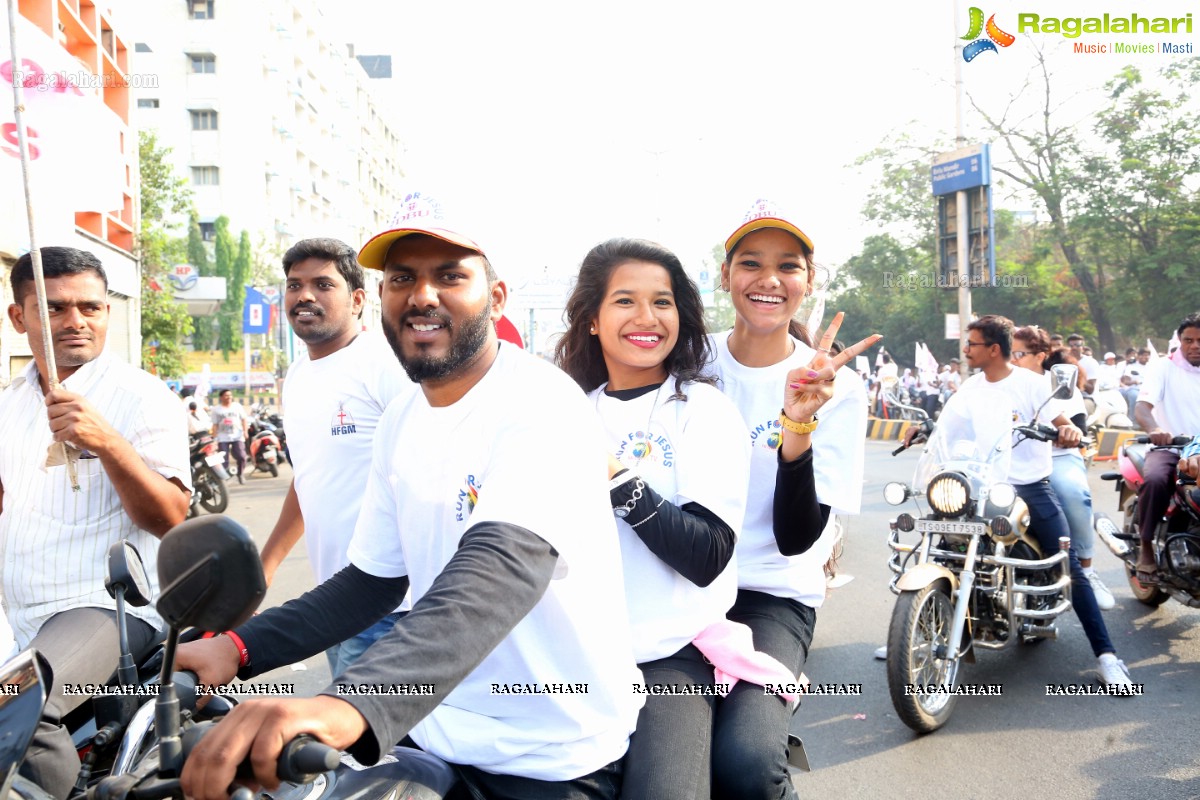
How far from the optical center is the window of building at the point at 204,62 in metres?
49.4

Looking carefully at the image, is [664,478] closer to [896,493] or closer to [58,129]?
[58,129]

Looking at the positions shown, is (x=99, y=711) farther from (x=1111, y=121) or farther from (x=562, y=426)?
(x=1111, y=121)

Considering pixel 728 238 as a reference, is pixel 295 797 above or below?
below

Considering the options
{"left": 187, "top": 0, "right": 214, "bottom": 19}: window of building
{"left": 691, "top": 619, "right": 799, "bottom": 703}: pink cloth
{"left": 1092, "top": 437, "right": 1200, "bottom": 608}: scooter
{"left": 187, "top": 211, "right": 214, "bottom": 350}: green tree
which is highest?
{"left": 187, "top": 0, "right": 214, "bottom": 19}: window of building

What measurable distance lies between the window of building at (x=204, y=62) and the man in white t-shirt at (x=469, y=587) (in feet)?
177

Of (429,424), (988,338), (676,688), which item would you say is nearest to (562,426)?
(429,424)

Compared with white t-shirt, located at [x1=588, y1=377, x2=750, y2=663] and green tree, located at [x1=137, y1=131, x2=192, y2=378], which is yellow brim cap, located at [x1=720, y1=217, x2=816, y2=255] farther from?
green tree, located at [x1=137, y1=131, x2=192, y2=378]

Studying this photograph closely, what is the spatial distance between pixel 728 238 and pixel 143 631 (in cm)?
210

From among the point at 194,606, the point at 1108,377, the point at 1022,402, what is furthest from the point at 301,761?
the point at 1108,377

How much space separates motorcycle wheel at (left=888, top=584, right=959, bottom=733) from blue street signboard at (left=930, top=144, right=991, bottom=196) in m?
15.4

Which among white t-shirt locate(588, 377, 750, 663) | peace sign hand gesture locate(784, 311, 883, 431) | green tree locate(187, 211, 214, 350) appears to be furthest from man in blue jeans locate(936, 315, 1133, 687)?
green tree locate(187, 211, 214, 350)

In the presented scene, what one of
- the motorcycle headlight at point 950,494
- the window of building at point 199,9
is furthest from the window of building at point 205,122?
the motorcycle headlight at point 950,494

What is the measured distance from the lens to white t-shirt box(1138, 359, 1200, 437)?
20.7 feet

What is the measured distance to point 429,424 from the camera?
6.34ft
